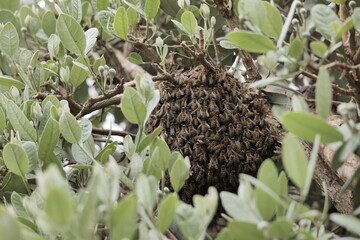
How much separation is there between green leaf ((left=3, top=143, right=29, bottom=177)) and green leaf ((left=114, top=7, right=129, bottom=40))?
1.26ft

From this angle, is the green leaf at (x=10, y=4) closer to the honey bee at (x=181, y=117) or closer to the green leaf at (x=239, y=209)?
→ the honey bee at (x=181, y=117)

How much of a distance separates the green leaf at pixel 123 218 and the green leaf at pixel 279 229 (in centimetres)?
15

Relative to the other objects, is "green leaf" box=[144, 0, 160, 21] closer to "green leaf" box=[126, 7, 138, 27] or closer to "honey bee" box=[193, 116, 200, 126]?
"green leaf" box=[126, 7, 138, 27]

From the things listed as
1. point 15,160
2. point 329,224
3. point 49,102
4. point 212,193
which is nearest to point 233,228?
point 212,193

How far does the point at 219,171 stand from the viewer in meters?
1.26

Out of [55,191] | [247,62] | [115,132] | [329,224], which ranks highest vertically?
[55,191]

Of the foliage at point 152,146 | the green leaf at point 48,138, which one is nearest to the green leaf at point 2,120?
the foliage at point 152,146

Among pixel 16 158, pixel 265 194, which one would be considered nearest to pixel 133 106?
pixel 16 158

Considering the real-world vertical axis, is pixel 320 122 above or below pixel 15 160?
above

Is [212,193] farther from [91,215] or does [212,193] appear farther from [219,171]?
[219,171]

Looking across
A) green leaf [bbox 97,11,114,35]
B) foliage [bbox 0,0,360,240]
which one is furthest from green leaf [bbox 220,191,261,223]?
green leaf [bbox 97,11,114,35]

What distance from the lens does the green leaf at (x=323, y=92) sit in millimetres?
730

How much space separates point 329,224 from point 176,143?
0.67 metres

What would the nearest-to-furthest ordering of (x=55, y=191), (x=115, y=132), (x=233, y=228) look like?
(x=55, y=191) → (x=233, y=228) → (x=115, y=132)
